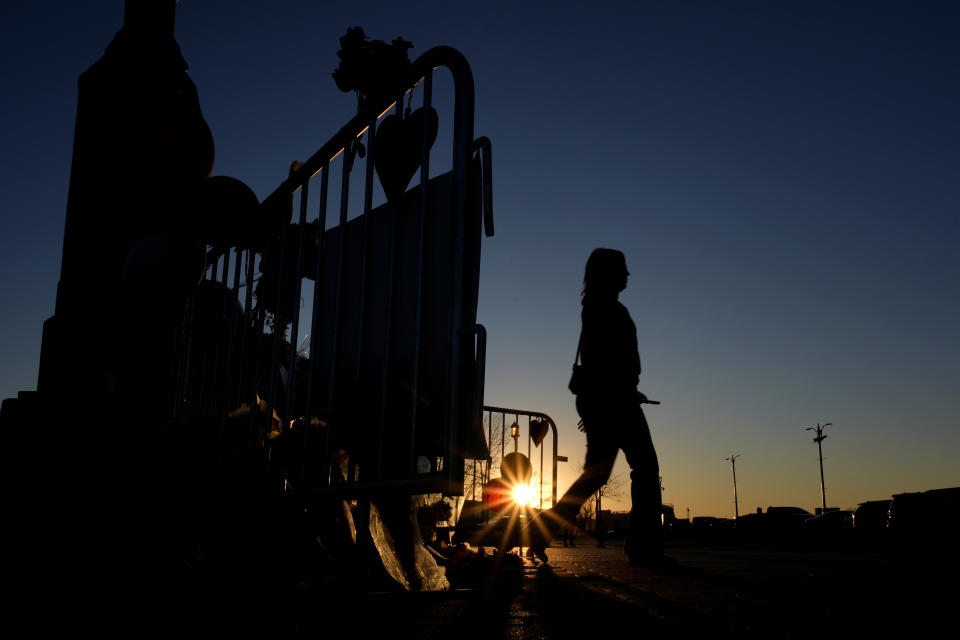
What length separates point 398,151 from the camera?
9.26ft

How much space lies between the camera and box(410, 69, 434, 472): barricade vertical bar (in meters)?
2.43

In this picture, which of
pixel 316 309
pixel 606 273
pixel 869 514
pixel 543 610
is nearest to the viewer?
pixel 543 610

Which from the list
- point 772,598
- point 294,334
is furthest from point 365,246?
point 772,598

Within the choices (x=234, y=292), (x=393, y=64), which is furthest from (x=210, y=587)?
(x=393, y=64)

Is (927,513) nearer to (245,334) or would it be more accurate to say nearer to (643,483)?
(643,483)

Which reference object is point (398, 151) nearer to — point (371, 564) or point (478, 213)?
point (478, 213)

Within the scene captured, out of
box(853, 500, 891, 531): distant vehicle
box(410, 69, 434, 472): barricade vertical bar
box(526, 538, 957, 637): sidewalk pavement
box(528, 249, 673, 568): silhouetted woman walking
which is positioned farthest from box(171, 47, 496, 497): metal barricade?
box(853, 500, 891, 531): distant vehicle

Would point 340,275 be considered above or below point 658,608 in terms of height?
above

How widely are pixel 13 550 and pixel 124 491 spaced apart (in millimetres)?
349

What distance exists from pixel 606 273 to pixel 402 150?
232 cm

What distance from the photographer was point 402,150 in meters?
2.81

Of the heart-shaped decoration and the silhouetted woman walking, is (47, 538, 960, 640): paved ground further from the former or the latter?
the heart-shaped decoration

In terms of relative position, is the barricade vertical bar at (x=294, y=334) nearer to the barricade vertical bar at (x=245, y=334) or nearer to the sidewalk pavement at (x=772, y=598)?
the barricade vertical bar at (x=245, y=334)

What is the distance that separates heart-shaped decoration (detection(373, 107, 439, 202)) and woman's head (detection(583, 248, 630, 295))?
224 centimetres
